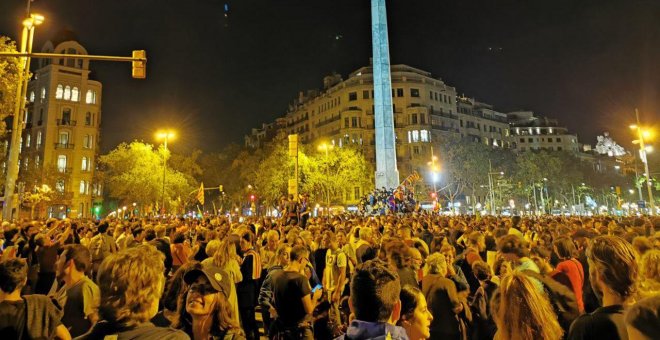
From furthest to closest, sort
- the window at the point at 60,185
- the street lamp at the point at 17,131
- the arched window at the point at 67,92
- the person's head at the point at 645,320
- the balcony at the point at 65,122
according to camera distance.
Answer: the arched window at the point at 67,92 → the balcony at the point at 65,122 → the window at the point at 60,185 → the street lamp at the point at 17,131 → the person's head at the point at 645,320

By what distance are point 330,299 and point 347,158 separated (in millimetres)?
46713

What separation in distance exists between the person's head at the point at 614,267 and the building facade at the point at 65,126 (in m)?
59.1

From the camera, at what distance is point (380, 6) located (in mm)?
45312

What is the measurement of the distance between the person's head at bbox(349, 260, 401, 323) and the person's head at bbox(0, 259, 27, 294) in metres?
3.04

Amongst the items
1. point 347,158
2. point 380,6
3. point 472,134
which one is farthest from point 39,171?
point 472,134

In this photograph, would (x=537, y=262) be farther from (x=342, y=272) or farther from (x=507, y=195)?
(x=507, y=195)

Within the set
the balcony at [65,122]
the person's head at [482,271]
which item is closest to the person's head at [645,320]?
the person's head at [482,271]

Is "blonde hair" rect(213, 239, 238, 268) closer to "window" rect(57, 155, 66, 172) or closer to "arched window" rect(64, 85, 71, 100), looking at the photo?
"window" rect(57, 155, 66, 172)

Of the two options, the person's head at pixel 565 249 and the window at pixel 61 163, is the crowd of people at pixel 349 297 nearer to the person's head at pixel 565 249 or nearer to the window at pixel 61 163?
the person's head at pixel 565 249

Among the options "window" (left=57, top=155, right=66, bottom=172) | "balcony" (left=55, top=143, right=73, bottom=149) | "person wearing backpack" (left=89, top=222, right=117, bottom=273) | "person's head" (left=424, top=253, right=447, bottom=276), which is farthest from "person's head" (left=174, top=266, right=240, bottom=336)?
"balcony" (left=55, top=143, right=73, bottom=149)

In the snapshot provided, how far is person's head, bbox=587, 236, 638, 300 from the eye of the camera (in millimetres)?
2896

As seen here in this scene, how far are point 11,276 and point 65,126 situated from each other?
201 feet

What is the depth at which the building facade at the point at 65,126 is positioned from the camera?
53156 millimetres

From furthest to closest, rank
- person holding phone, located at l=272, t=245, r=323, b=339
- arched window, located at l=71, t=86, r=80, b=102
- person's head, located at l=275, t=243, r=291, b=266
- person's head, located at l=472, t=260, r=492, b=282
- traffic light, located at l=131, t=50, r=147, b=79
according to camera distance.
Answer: arched window, located at l=71, t=86, r=80, b=102 < traffic light, located at l=131, t=50, r=147, b=79 < person's head, located at l=275, t=243, r=291, b=266 < person's head, located at l=472, t=260, r=492, b=282 < person holding phone, located at l=272, t=245, r=323, b=339
